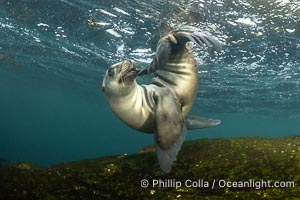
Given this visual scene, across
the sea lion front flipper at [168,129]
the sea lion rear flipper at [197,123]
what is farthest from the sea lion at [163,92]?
the sea lion rear flipper at [197,123]

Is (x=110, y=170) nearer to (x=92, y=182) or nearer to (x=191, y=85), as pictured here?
(x=92, y=182)

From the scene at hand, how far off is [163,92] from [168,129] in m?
0.69

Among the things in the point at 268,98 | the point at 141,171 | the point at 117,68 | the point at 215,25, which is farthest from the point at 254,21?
the point at 268,98

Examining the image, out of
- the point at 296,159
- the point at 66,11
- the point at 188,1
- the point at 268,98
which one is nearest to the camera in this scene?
the point at 296,159

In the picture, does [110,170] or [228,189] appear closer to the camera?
[228,189]

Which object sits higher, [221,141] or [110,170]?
[221,141]

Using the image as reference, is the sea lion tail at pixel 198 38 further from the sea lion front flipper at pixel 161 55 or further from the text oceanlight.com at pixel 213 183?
the text oceanlight.com at pixel 213 183

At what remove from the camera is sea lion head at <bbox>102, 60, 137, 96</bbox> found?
14.0ft

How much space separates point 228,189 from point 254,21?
1054 cm

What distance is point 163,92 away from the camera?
4410mm

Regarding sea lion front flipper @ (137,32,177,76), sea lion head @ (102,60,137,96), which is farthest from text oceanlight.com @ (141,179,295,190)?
sea lion front flipper @ (137,32,177,76)

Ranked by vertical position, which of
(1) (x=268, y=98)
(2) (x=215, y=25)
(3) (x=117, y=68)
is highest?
(2) (x=215, y=25)

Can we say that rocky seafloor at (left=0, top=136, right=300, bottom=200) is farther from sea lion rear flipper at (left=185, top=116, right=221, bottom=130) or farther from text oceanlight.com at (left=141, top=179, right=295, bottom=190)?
sea lion rear flipper at (left=185, top=116, right=221, bottom=130)

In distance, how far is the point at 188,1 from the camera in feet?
34.3
